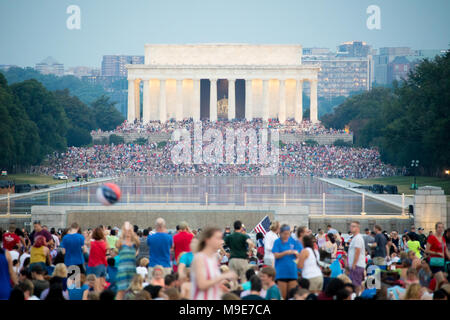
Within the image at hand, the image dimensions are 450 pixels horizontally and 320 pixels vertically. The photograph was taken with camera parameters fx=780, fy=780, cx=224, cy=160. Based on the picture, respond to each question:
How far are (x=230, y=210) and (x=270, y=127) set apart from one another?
72501mm

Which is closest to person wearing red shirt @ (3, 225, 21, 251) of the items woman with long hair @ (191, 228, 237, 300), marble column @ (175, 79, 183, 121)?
woman with long hair @ (191, 228, 237, 300)

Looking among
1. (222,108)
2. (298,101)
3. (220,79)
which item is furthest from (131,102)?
(298,101)

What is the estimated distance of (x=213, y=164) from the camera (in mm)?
89938

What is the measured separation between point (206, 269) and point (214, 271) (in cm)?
14

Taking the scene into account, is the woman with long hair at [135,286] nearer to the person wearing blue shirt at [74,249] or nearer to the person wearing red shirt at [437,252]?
the person wearing blue shirt at [74,249]

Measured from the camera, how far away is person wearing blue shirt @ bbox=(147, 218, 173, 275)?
1623 cm

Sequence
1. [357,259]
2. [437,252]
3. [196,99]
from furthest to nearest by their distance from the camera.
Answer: [196,99] → [437,252] → [357,259]

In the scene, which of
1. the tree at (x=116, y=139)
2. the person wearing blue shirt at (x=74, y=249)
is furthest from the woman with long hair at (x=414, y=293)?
the tree at (x=116, y=139)

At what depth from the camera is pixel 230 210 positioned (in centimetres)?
3512

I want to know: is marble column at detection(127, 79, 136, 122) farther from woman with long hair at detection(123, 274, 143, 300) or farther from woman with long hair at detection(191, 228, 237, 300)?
woman with long hair at detection(191, 228, 237, 300)

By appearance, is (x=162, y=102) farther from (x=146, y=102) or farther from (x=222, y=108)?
(x=222, y=108)

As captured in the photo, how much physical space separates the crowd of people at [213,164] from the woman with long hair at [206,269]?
73.6 metres
